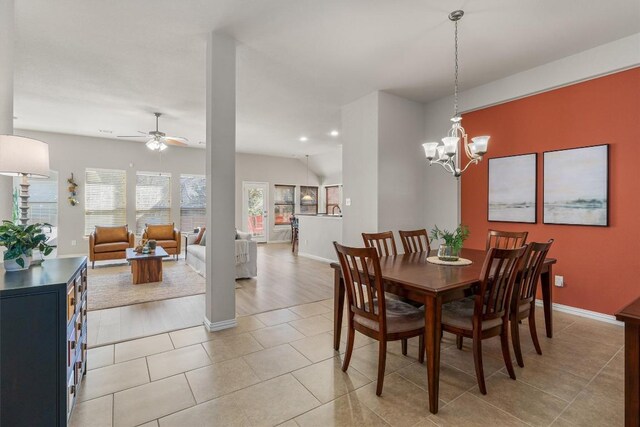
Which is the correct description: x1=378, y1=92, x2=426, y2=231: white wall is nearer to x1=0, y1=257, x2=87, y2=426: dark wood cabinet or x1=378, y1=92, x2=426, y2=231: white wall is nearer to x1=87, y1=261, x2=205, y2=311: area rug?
x1=87, y1=261, x2=205, y2=311: area rug

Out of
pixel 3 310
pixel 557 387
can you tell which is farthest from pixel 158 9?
pixel 557 387

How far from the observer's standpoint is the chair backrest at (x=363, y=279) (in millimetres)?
1957

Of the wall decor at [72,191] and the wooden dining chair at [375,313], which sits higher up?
the wall decor at [72,191]

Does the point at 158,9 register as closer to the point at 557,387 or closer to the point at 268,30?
the point at 268,30

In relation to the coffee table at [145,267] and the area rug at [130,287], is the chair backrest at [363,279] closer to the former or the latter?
the area rug at [130,287]

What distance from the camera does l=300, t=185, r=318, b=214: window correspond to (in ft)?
34.9

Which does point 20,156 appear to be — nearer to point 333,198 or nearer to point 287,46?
point 287,46

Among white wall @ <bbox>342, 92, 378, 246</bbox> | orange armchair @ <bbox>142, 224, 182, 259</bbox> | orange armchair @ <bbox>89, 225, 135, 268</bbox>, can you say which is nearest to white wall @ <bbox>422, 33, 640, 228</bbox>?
white wall @ <bbox>342, 92, 378, 246</bbox>

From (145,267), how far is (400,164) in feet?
14.2

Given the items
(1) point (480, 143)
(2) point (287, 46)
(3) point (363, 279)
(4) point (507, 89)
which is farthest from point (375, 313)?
(4) point (507, 89)

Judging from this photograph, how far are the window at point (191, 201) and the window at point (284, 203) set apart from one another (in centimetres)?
241

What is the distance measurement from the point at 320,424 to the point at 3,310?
1675 mm

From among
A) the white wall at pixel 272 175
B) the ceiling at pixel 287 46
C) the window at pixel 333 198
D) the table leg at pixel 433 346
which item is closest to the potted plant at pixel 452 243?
the table leg at pixel 433 346

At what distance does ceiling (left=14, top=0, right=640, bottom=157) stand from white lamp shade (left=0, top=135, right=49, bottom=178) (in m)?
1.55
